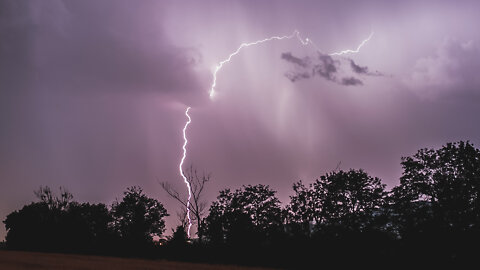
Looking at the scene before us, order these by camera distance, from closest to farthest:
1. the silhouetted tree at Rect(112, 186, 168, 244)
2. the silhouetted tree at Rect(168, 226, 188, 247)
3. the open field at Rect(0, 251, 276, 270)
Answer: the open field at Rect(0, 251, 276, 270) → the silhouetted tree at Rect(168, 226, 188, 247) → the silhouetted tree at Rect(112, 186, 168, 244)

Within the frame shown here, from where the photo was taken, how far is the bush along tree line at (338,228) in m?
17.3

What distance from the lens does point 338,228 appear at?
2086cm

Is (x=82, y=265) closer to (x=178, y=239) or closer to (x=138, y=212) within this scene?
(x=178, y=239)

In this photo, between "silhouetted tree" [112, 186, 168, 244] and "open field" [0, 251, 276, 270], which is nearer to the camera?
"open field" [0, 251, 276, 270]

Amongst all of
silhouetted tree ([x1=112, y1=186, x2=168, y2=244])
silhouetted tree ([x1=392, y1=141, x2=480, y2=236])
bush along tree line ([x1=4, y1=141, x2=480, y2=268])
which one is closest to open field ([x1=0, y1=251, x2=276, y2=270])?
bush along tree line ([x1=4, y1=141, x2=480, y2=268])

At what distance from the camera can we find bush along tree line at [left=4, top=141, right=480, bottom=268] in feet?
56.7

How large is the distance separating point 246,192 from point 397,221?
50.6 feet

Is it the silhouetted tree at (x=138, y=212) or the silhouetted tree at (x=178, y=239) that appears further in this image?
the silhouetted tree at (x=138, y=212)

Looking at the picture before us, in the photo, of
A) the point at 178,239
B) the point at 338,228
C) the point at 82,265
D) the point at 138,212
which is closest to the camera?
the point at 82,265

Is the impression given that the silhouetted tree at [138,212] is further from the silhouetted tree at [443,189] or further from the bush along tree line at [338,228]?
the silhouetted tree at [443,189]

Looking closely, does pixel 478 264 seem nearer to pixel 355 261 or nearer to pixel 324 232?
pixel 355 261

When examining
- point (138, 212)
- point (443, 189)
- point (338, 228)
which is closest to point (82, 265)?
A: point (338, 228)

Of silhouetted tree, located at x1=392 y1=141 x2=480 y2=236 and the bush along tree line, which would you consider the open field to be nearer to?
the bush along tree line

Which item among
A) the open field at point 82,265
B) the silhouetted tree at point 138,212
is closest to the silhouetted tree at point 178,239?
the open field at point 82,265
